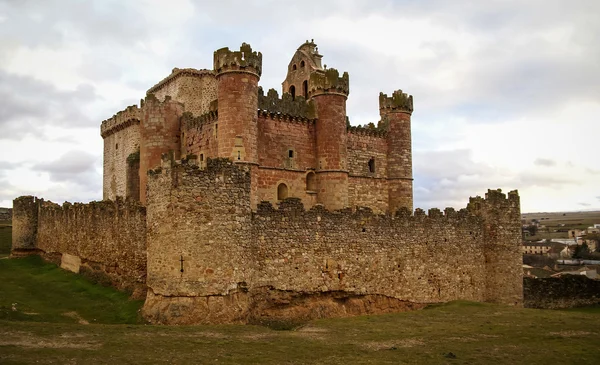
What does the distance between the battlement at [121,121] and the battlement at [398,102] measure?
51.8 ft

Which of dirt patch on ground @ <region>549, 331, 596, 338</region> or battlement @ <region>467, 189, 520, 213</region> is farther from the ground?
battlement @ <region>467, 189, 520, 213</region>

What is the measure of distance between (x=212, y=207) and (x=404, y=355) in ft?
24.5

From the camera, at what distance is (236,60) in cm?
2725

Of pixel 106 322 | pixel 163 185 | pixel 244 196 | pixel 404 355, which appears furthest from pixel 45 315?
pixel 404 355

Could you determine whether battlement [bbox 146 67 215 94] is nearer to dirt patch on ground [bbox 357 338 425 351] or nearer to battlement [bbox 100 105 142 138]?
battlement [bbox 100 105 142 138]

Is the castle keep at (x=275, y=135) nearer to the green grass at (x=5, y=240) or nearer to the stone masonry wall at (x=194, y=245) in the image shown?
the stone masonry wall at (x=194, y=245)

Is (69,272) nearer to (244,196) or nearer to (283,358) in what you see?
(244,196)

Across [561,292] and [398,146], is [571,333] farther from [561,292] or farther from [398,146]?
[398,146]

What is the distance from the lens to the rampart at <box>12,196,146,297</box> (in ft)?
75.7

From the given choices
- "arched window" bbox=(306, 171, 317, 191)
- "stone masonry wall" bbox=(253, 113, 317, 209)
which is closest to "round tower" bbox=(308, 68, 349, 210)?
"arched window" bbox=(306, 171, 317, 191)

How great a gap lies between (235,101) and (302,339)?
45.7ft

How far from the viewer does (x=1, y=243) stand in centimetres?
4581

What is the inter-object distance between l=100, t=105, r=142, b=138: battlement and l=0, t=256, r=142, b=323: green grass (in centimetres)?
1112

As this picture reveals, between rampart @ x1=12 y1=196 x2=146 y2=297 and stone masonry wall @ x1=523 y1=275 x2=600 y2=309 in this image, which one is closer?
rampart @ x1=12 y1=196 x2=146 y2=297
